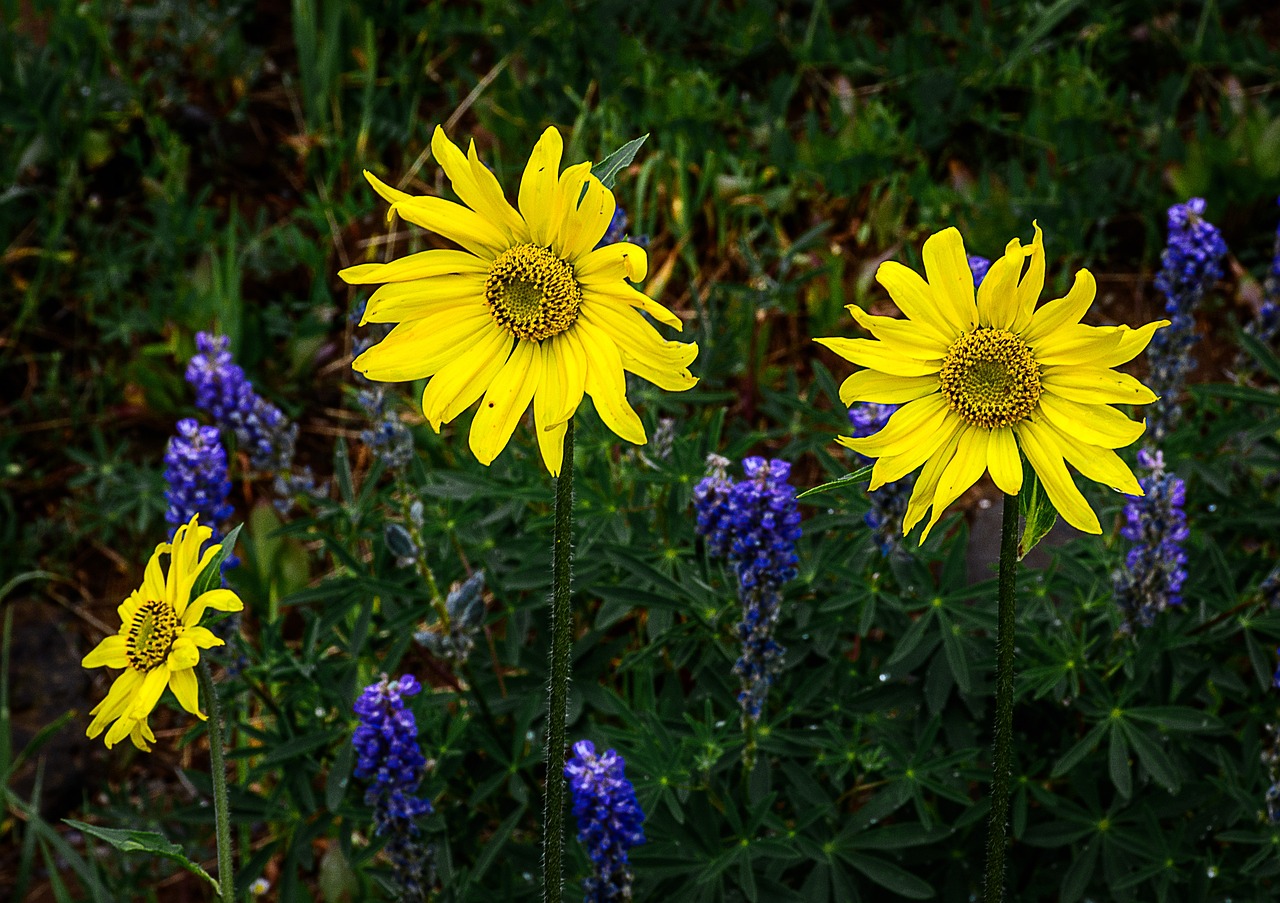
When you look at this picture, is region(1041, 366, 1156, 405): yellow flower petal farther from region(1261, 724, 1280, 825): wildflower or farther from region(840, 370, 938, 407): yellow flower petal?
region(1261, 724, 1280, 825): wildflower

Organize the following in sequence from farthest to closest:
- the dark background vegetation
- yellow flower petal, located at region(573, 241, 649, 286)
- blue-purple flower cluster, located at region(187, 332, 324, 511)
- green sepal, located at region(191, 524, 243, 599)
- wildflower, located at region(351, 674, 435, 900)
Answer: the dark background vegetation
blue-purple flower cluster, located at region(187, 332, 324, 511)
wildflower, located at region(351, 674, 435, 900)
green sepal, located at region(191, 524, 243, 599)
yellow flower petal, located at region(573, 241, 649, 286)

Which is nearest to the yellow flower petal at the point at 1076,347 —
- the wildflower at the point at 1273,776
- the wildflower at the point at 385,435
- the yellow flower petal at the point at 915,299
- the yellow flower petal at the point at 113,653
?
the yellow flower petal at the point at 915,299

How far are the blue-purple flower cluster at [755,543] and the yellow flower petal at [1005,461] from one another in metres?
0.58

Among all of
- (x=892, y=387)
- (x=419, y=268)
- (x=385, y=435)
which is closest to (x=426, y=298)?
(x=419, y=268)

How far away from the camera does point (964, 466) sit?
1.58 metres

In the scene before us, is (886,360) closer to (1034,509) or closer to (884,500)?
(1034,509)

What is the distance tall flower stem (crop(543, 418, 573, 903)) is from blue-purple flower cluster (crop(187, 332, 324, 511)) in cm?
132

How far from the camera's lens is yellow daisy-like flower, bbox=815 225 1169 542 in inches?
60.3

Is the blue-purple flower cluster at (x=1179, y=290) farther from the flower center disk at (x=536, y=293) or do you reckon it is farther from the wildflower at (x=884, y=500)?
the flower center disk at (x=536, y=293)

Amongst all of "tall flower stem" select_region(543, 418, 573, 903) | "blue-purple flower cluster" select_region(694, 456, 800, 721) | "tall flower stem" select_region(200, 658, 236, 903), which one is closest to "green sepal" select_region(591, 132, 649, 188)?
"tall flower stem" select_region(543, 418, 573, 903)

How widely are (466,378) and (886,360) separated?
1.72ft

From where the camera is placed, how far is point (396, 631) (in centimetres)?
266

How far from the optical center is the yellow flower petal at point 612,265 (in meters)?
1.48

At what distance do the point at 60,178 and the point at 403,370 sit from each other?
329 cm
